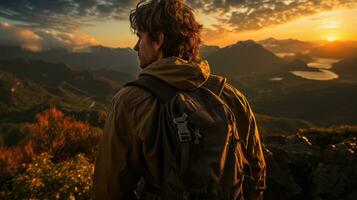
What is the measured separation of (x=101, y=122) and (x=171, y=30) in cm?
18263

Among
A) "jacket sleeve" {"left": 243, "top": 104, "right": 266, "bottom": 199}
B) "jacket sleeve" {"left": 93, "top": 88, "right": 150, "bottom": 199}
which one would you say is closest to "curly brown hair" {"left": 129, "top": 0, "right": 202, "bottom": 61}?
"jacket sleeve" {"left": 93, "top": 88, "right": 150, "bottom": 199}

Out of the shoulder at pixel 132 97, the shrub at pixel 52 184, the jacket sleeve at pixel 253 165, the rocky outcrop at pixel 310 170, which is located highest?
the shoulder at pixel 132 97

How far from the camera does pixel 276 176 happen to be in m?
9.10

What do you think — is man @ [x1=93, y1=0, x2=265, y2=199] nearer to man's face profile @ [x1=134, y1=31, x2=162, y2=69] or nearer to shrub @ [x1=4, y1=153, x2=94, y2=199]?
man's face profile @ [x1=134, y1=31, x2=162, y2=69]

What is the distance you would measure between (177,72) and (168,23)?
554 mm

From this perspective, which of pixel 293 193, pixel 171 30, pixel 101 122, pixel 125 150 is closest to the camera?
pixel 125 150

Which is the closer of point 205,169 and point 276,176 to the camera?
point 205,169

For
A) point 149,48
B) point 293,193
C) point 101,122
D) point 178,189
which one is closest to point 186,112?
point 178,189

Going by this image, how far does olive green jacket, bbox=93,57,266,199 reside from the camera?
3.06 m

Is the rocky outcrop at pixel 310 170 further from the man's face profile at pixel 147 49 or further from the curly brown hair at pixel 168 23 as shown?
the man's face profile at pixel 147 49

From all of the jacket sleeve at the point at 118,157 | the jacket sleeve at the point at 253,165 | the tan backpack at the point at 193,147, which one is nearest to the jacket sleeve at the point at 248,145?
the jacket sleeve at the point at 253,165

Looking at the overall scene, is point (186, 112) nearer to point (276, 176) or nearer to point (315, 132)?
point (276, 176)

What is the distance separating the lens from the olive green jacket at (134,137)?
306cm

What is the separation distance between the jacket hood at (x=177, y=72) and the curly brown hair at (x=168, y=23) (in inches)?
9.6
